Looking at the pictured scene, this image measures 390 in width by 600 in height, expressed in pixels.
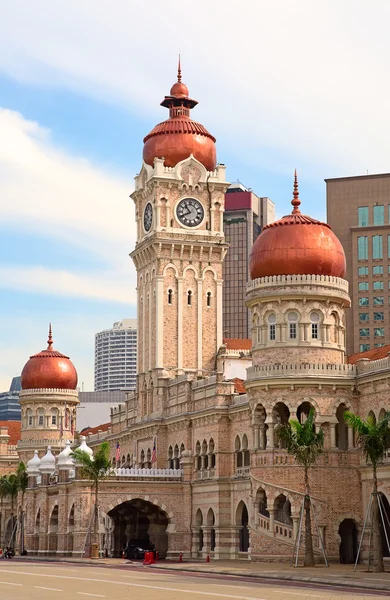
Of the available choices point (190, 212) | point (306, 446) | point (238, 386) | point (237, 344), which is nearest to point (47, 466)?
point (238, 386)

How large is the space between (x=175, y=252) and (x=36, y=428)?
33.8 metres

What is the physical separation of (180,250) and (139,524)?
21.0 m

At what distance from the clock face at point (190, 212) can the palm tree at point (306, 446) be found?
110 feet

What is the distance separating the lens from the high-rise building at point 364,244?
15675 centimetres

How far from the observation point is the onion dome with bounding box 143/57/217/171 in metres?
93.0

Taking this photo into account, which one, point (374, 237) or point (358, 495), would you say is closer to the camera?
point (358, 495)

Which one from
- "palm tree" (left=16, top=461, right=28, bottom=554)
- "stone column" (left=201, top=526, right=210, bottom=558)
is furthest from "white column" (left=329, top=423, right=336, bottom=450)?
"palm tree" (left=16, top=461, right=28, bottom=554)

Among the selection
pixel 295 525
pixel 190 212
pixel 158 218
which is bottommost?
pixel 295 525

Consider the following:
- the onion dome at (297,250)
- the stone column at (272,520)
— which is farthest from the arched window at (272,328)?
the stone column at (272,520)

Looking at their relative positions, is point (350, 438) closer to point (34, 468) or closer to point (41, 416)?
point (34, 468)

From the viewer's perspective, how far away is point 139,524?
283ft

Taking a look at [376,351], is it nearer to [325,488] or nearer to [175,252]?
[325,488]

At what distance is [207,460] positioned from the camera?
269 ft

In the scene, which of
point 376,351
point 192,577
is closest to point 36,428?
point 376,351
